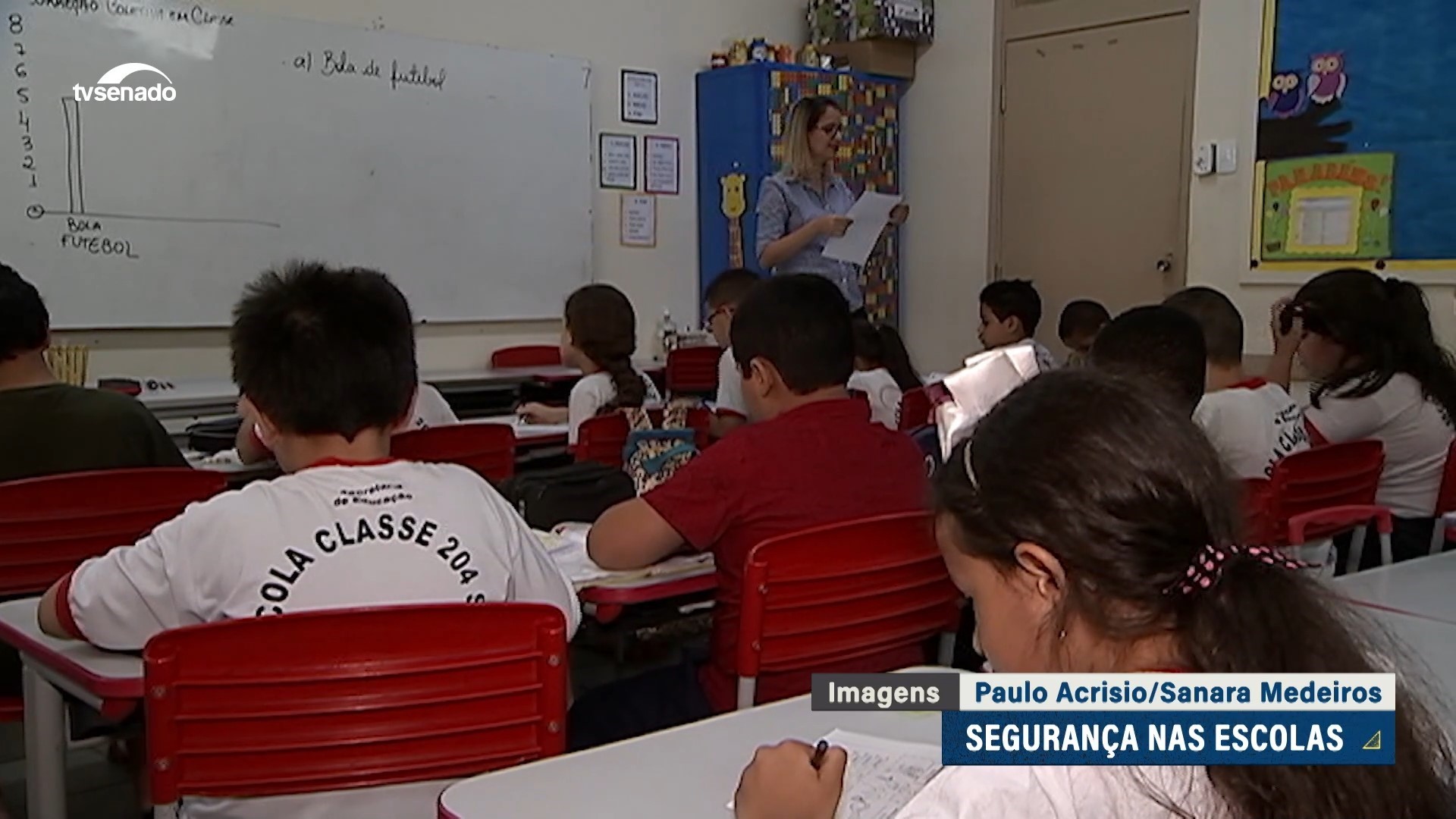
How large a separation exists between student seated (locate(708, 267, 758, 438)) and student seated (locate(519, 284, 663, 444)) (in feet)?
0.75

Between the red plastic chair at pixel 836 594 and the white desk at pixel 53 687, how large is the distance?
806mm

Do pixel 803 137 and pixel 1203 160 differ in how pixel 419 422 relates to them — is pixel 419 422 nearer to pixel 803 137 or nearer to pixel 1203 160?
pixel 803 137

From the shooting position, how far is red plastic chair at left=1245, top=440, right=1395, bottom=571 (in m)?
2.23

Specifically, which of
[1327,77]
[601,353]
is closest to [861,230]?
[601,353]

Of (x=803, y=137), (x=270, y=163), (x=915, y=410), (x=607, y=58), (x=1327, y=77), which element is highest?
(x=607, y=58)

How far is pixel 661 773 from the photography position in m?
1.16

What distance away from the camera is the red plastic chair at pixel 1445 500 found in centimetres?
287

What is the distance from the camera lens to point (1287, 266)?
5.02 m

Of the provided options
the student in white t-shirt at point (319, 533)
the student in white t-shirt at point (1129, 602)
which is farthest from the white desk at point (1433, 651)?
the student in white t-shirt at point (319, 533)

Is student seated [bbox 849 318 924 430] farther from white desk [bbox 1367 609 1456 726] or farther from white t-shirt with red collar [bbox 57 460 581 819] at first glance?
white t-shirt with red collar [bbox 57 460 581 819]

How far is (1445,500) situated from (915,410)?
147 centimetres

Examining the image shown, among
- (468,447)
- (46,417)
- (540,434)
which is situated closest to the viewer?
(46,417)

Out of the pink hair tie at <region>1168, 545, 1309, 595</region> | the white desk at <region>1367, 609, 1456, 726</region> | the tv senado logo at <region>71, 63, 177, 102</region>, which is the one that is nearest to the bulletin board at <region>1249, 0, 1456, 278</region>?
the white desk at <region>1367, 609, 1456, 726</region>

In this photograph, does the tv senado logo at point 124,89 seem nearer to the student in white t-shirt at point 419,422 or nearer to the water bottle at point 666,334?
the student in white t-shirt at point 419,422
